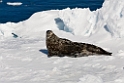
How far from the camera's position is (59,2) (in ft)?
141

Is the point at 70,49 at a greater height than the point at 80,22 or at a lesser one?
lesser

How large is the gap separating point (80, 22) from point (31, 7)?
24251 mm

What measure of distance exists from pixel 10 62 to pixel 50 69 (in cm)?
189

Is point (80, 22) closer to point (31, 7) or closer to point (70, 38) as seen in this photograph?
point (70, 38)

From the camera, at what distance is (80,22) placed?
53.2 ft

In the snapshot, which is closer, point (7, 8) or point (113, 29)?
point (113, 29)

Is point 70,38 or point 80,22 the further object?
point 80,22

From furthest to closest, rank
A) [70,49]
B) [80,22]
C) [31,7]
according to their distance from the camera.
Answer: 1. [31,7]
2. [80,22]
3. [70,49]

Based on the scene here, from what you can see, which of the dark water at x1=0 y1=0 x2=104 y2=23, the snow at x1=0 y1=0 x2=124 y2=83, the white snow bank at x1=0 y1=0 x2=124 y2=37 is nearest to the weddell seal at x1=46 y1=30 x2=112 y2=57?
the snow at x1=0 y1=0 x2=124 y2=83

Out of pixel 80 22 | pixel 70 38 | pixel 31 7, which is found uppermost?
pixel 31 7

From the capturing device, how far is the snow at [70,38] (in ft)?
32.8

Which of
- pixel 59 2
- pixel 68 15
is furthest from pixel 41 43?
pixel 59 2

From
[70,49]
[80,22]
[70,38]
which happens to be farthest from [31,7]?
[70,49]

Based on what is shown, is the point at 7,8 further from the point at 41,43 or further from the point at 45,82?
the point at 45,82
